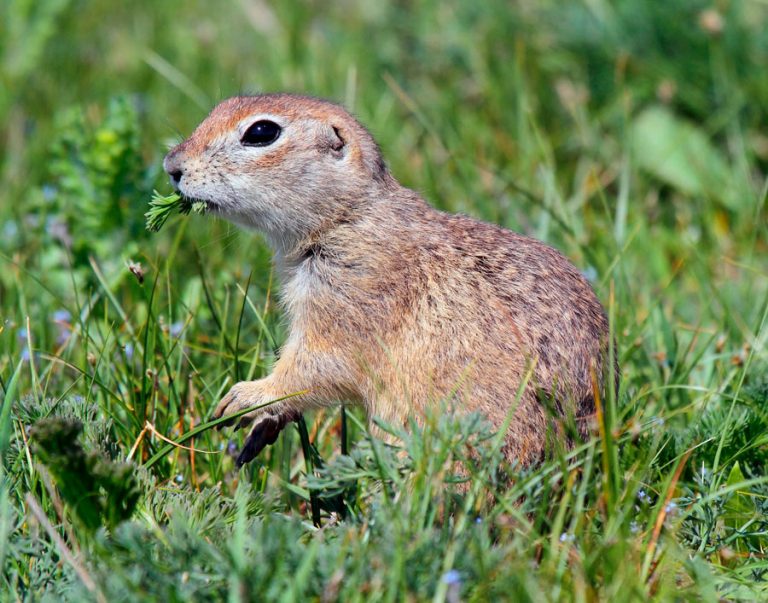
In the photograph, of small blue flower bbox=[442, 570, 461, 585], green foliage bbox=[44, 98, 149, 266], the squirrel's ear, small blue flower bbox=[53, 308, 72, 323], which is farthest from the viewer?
green foliage bbox=[44, 98, 149, 266]

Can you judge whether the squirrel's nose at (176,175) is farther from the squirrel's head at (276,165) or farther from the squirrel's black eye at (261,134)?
the squirrel's black eye at (261,134)

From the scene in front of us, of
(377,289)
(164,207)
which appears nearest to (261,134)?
(164,207)

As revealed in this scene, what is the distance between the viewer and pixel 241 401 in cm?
371

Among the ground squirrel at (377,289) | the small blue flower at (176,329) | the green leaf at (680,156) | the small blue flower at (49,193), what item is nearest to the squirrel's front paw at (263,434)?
the ground squirrel at (377,289)

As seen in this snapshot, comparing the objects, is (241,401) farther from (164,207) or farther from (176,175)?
(176,175)

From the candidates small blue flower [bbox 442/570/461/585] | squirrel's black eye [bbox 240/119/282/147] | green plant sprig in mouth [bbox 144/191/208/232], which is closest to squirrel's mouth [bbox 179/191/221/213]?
green plant sprig in mouth [bbox 144/191/208/232]

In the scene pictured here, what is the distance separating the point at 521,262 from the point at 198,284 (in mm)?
1681

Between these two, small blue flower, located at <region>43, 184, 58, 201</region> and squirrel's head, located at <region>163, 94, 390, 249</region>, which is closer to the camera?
squirrel's head, located at <region>163, 94, 390, 249</region>

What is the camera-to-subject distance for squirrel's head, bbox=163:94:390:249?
3.96 meters

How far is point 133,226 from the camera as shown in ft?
17.1

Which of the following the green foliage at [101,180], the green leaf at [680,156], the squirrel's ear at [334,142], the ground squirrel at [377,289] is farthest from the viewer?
the green leaf at [680,156]

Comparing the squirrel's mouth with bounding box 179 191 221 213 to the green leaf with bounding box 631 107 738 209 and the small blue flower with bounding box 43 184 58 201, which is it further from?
the green leaf with bounding box 631 107 738 209

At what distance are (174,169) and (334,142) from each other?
0.67 metres

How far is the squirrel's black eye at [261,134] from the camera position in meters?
4.04
